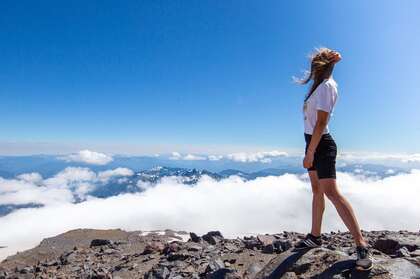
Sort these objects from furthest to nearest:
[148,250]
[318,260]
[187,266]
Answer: [148,250] < [187,266] < [318,260]

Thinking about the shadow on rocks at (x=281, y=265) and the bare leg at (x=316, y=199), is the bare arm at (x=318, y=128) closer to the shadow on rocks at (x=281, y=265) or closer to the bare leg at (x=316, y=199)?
the bare leg at (x=316, y=199)

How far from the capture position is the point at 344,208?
7.50 meters

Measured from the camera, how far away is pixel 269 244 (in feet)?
50.9

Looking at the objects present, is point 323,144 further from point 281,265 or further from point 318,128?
point 281,265

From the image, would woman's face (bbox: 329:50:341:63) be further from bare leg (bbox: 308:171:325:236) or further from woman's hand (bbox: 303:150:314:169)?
bare leg (bbox: 308:171:325:236)

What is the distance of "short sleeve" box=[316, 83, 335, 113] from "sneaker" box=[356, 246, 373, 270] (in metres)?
2.92

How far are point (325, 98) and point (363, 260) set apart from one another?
11.0 feet

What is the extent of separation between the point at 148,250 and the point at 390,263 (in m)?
14.0

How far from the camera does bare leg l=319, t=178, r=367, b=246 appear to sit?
294 inches

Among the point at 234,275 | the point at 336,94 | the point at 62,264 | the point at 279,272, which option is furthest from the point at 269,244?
the point at 62,264

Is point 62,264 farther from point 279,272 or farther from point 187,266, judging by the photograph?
point 279,272

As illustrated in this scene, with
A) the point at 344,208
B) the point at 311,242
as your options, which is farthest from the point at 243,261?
the point at 344,208

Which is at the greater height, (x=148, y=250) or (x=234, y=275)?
(x=234, y=275)

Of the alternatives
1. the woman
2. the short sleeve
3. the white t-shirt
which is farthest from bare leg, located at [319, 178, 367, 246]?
the short sleeve
